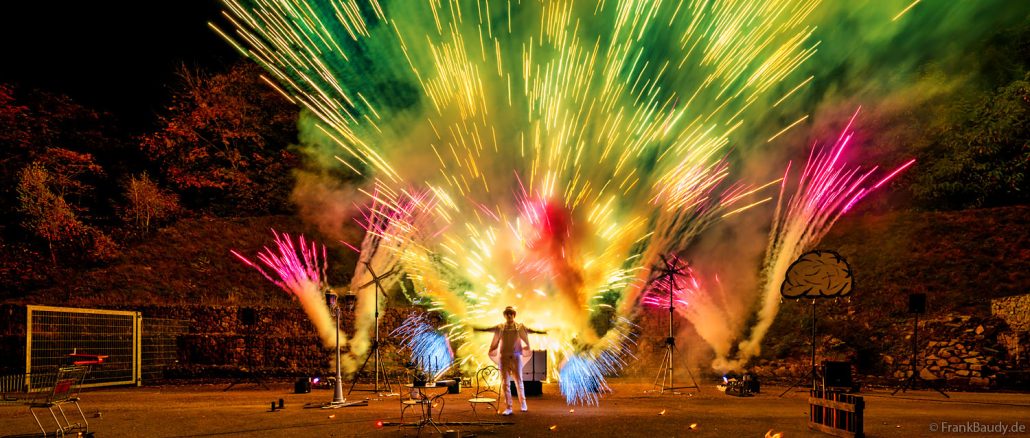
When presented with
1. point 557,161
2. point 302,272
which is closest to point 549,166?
point 557,161

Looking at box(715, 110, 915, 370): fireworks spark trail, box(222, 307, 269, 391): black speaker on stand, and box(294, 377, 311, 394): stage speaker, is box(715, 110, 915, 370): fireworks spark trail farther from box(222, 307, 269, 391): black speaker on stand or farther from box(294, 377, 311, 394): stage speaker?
box(222, 307, 269, 391): black speaker on stand

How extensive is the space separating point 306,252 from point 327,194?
323cm

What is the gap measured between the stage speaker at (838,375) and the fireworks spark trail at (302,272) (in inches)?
468

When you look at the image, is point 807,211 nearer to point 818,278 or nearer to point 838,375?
point 838,375

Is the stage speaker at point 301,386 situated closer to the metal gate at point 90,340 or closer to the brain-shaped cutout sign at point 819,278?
the metal gate at point 90,340

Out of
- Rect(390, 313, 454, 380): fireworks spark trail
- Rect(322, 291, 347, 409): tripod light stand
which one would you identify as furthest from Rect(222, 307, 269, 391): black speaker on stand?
Rect(322, 291, 347, 409): tripod light stand

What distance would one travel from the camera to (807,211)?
2258cm

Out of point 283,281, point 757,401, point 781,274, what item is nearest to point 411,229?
point 283,281

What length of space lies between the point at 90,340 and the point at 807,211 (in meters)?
19.8

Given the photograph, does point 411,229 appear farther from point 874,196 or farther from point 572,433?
point 874,196

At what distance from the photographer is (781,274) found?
64.8 feet

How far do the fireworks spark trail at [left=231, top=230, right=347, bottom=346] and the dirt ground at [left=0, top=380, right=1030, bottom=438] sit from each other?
4.89 metres

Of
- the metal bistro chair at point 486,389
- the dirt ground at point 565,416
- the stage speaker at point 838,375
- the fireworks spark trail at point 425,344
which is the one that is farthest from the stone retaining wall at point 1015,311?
the fireworks spark trail at point 425,344

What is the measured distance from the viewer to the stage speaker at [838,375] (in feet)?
36.2
